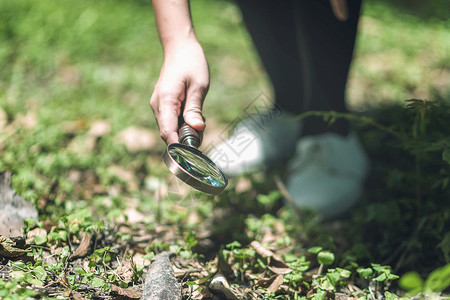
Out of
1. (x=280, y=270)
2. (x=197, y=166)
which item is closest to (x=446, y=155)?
(x=280, y=270)

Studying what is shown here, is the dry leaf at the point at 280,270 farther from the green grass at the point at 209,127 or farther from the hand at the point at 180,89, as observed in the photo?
the hand at the point at 180,89

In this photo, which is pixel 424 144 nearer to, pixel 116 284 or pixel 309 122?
pixel 309 122

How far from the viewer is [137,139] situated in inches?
108

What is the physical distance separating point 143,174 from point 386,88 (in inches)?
91.5

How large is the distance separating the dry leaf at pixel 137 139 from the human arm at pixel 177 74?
122 cm

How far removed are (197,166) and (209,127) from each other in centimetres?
163

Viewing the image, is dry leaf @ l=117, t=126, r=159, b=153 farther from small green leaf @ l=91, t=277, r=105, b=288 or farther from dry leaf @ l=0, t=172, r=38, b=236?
small green leaf @ l=91, t=277, r=105, b=288

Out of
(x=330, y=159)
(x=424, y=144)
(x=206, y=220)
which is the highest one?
(x=424, y=144)

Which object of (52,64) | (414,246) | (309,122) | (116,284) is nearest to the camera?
(116,284)

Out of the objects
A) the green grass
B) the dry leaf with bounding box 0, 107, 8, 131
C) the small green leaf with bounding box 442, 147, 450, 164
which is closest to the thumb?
the green grass

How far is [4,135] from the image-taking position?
96.3 inches

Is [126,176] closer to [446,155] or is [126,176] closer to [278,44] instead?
[278,44]

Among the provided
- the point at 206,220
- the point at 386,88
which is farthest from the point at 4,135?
the point at 386,88

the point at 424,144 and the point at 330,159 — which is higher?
the point at 424,144
